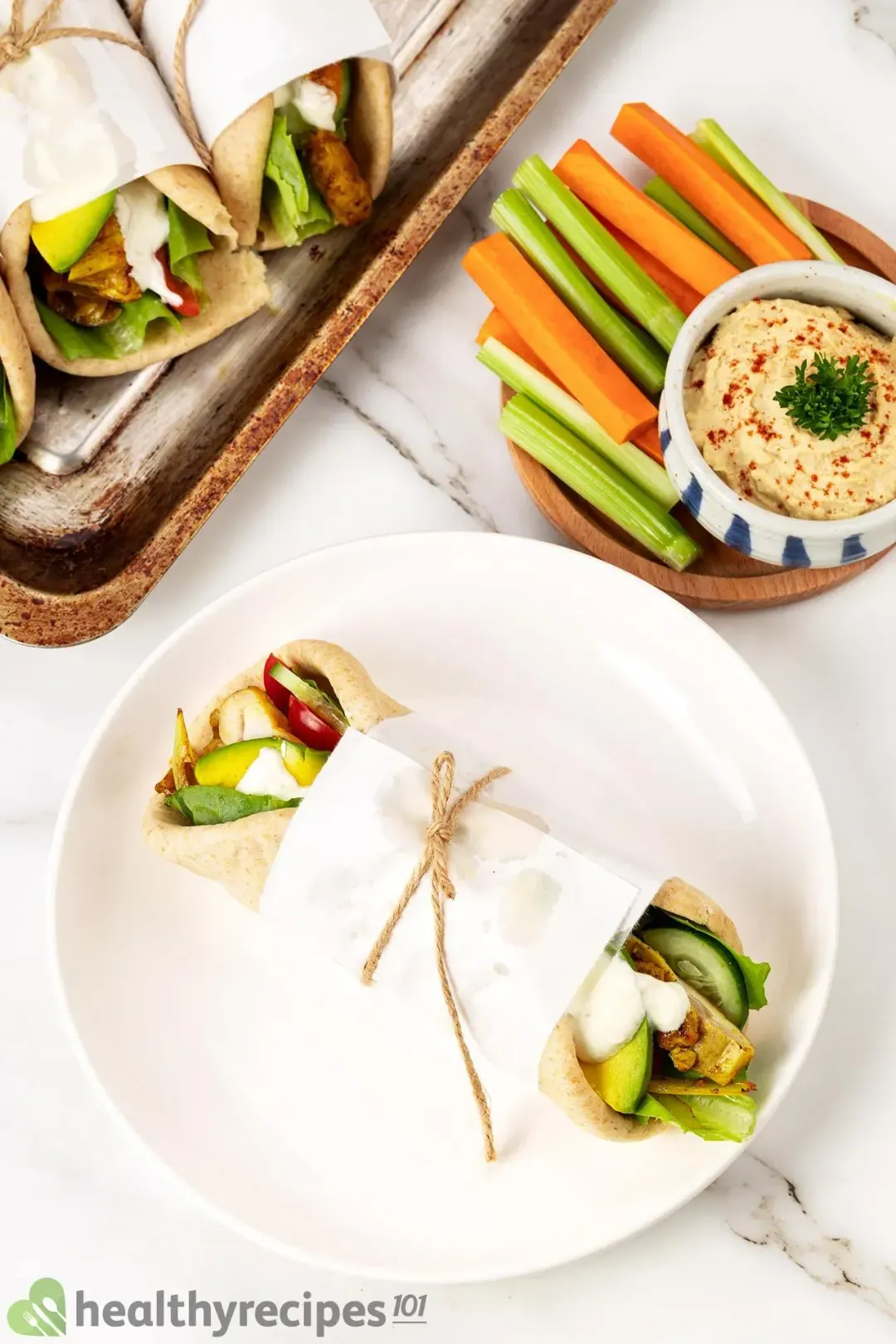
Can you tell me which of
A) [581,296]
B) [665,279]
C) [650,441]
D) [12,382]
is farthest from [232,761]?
[665,279]

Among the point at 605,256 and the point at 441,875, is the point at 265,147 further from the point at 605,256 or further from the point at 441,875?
the point at 441,875

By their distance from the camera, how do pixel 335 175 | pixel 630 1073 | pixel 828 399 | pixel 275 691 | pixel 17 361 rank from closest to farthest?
pixel 630 1073 < pixel 828 399 < pixel 275 691 < pixel 17 361 < pixel 335 175

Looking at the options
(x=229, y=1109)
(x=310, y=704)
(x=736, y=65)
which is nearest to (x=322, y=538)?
(x=310, y=704)

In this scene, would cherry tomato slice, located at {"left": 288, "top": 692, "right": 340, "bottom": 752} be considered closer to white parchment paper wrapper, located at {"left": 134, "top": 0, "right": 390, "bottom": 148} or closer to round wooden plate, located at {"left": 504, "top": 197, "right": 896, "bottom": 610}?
round wooden plate, located at {"left": 504, "top": 197, "right": 896, "bottom": 610}

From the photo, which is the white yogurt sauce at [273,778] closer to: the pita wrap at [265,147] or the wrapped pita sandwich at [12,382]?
the wrapped pita sandwich at [12,382]

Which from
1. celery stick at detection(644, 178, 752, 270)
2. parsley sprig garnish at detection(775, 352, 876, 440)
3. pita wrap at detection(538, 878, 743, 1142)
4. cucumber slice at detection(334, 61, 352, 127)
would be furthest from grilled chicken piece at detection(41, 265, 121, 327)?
pita wrap at detection(538, 878, 743, 1142)

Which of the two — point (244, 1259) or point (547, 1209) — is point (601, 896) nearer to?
point (547, 1209)

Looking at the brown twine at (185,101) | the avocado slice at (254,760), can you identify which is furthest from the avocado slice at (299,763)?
the brown twine at (185,101)
